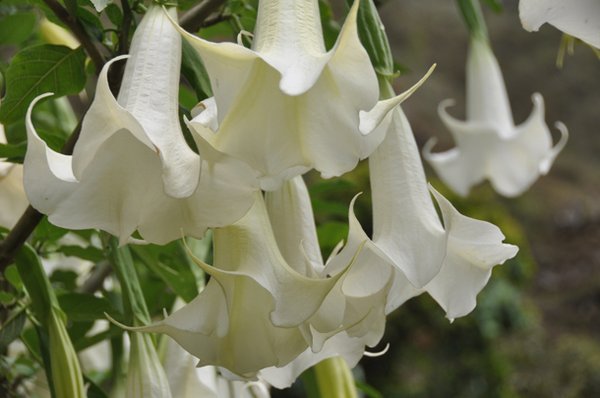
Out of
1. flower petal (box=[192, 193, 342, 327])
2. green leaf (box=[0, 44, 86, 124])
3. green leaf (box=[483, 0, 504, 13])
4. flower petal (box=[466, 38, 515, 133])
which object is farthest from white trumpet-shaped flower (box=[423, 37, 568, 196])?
flower petal (box=[192, 193, 342, 327])

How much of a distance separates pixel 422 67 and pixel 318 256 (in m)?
5.09

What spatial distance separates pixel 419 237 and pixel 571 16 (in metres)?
0.17

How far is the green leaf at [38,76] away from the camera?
2.31 feet

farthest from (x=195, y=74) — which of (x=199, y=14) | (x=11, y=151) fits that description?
(x=11, y=151)

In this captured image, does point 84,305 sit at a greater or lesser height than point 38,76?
lesser

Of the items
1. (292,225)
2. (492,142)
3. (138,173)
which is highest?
(138,173)

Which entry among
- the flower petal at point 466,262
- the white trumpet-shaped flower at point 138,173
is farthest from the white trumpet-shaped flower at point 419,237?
the white trumpet-shaped flower at point 138,173

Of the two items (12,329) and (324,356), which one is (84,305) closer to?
(12,329)

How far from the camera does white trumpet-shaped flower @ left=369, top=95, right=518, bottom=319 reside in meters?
0.57

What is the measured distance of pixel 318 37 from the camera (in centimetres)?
52

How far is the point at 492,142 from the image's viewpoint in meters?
1.45

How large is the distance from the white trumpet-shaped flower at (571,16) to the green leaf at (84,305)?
0.47 meters

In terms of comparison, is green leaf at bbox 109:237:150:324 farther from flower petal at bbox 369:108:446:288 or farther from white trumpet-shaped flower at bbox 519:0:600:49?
white trumpet-shaped flower at bbox 519:0:600:49

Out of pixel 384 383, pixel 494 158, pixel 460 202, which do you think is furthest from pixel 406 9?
pixel 494 158
